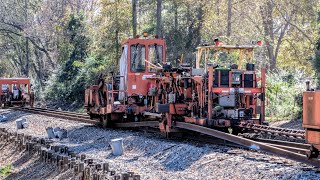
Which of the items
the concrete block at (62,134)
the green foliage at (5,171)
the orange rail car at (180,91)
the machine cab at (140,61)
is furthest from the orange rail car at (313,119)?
the concrete block at (62,134)

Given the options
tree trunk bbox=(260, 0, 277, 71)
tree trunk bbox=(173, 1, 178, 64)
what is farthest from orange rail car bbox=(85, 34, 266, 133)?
tree trunk bbox=(260, 0, 277, 71)

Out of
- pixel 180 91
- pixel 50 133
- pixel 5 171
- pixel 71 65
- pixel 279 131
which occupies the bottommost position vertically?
pixel 5 171

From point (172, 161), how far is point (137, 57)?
8.26 metres

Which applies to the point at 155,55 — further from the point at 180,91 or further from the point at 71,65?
the point at 71,65

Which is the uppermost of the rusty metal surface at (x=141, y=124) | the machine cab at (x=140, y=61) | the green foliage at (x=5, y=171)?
the machine cab at (x=140, y=61)


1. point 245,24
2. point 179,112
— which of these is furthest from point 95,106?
point 245,24

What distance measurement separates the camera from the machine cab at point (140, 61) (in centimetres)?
2045

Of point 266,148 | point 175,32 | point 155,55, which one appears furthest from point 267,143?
point 175,32

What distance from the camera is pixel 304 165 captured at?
10703mm

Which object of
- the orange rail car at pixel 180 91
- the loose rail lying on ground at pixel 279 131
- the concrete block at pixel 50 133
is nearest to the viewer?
the loose rail lying on ground at pixel 279 131

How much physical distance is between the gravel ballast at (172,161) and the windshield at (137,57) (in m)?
2.49

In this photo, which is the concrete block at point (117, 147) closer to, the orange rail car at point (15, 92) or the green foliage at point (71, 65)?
the orange rail car at point (15, 92)

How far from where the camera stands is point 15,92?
39844mm

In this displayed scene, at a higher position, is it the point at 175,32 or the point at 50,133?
the point at 175,32
